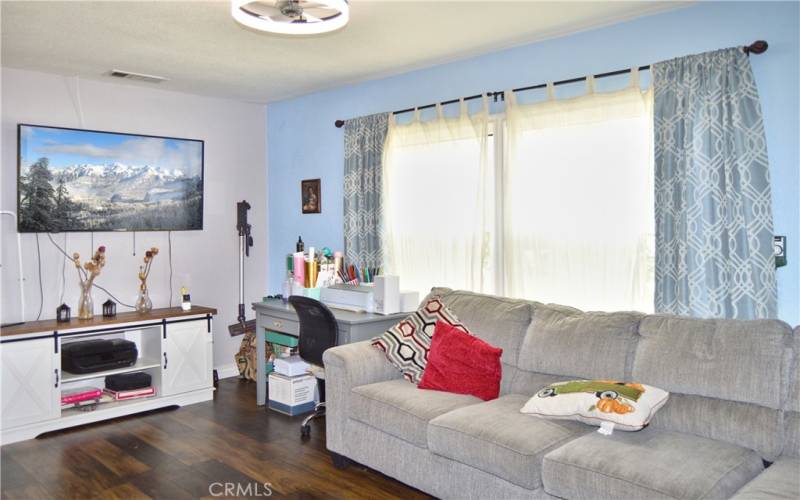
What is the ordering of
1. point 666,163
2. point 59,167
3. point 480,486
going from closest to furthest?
point 480,486
point 666,163
point 59,167

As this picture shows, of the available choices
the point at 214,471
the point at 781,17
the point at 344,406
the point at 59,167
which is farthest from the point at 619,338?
the point at 59,167

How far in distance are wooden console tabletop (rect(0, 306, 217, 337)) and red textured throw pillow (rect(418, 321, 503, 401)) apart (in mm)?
2241

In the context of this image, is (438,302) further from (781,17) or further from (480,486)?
(781,17)

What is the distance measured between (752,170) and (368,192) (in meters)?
2.59

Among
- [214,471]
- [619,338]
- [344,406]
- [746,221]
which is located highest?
[746,221]

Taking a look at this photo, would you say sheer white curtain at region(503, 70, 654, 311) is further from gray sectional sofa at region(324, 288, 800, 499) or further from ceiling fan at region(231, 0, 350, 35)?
ceiling fan at region(231, 0, 350, 35)

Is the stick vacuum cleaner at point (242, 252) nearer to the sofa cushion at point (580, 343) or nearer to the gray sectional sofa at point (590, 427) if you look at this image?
the gray sectional sofa at point (590, 427)

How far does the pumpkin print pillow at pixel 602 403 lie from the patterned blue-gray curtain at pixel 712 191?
69cm

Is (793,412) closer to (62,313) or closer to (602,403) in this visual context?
(602,403)

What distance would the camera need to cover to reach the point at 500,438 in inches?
100

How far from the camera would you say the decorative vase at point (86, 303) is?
4426mm

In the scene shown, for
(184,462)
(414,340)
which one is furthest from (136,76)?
(414,340)

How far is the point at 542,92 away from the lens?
3746mm

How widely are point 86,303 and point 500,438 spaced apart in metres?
Result: 3.29
